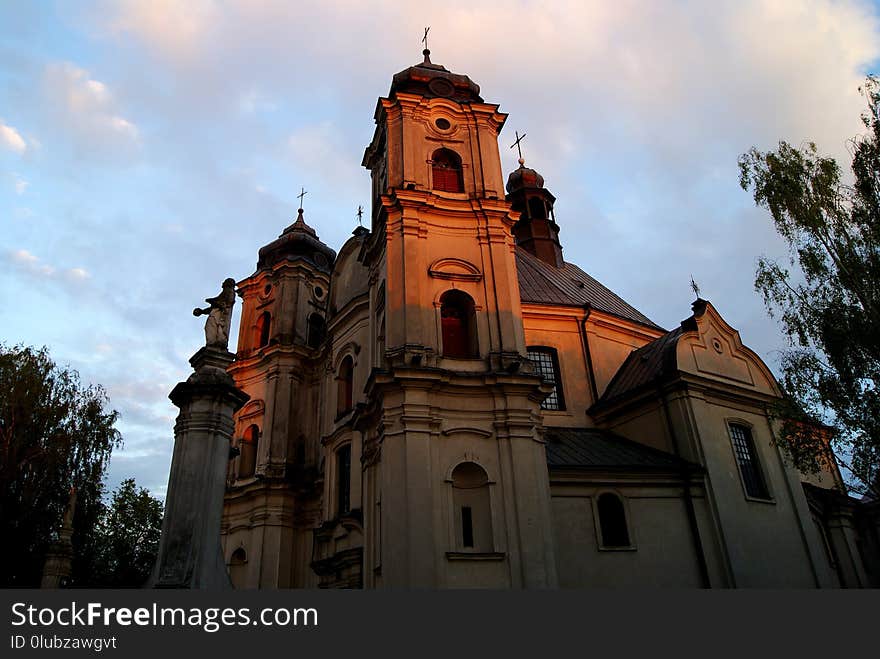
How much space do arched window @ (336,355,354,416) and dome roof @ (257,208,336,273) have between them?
9333 mm

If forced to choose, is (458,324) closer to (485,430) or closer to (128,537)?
(485,430)

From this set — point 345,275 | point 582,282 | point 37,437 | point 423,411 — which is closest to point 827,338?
point 423,411

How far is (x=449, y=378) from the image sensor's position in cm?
1561

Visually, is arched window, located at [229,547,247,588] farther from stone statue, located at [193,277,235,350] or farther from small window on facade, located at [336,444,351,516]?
stone statue, located at [193,277,235,350]

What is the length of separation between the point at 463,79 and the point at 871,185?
12.8m

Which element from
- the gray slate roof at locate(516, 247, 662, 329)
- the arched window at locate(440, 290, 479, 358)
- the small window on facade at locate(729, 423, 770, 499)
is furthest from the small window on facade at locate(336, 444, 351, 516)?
the small window on facade at locate(729, 423, 770, 499)

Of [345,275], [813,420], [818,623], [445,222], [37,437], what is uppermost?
[345,275]

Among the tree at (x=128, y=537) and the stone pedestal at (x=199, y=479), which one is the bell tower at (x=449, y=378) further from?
the tree at (x=128, y=537)

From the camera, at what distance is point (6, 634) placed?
6.26 meters

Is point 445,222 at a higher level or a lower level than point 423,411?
higher

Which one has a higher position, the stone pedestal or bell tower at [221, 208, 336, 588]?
bell tower at [221, 208, 336, 588]

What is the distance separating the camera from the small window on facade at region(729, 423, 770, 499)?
742 inches

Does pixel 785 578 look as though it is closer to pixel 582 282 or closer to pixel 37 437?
pixel 582 282

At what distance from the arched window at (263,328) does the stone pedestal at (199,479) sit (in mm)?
16861
